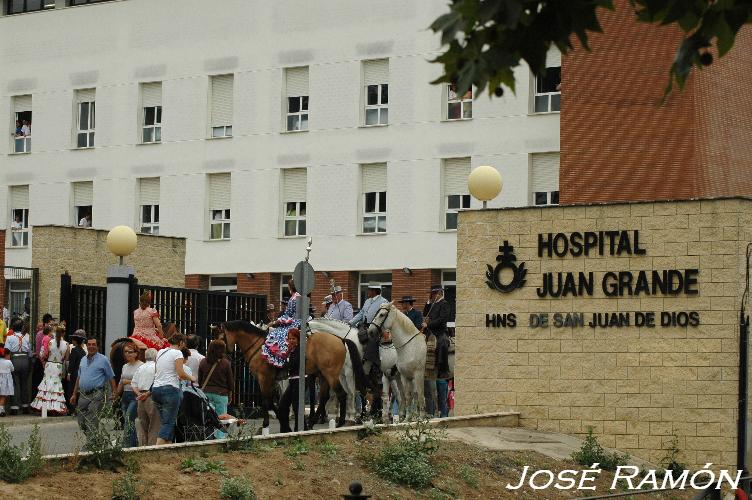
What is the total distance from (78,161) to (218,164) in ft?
20.9

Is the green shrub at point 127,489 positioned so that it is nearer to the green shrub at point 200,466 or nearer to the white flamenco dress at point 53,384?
the green shrub at point 200,466

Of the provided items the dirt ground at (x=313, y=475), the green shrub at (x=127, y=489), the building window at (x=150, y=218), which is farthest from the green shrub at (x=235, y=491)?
the building window at (x=150, y=218)

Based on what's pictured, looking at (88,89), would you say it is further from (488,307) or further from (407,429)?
(407,429)

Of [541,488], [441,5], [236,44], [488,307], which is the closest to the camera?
[541,488]

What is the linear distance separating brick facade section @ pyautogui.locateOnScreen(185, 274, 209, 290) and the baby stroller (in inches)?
1351

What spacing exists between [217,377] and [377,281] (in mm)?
29153

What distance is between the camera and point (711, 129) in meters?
43.5

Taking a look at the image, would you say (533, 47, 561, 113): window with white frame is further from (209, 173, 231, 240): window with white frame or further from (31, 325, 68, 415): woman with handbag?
(31, 325, 68, 415): woman with handbag

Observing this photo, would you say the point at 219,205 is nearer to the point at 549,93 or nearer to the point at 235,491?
the point at 549,93

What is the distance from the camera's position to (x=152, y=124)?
5616 cm

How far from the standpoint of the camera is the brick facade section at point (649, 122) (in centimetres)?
4316

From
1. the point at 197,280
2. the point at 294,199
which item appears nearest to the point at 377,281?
the point at 294,199

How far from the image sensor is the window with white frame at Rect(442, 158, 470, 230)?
50000 millimetres

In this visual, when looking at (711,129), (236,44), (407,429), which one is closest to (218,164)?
(236,44)
